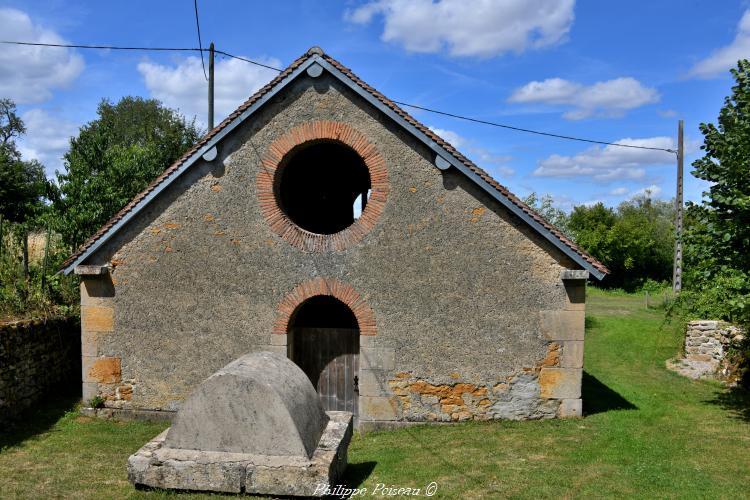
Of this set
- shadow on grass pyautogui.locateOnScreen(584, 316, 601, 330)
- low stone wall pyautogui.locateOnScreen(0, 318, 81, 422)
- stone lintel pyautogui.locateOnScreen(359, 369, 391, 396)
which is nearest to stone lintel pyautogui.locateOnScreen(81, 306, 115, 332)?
low stone wall pyautogui.locateOnScreen(0, 318, 81, 422)

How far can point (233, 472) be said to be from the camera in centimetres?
659

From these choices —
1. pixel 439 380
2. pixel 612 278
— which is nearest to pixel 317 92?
pixel 439 380

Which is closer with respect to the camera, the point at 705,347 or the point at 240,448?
the point at 240,448

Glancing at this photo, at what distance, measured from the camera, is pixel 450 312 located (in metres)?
9.72

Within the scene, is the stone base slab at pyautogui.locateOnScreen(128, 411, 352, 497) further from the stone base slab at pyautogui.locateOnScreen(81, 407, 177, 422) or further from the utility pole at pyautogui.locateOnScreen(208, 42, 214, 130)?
the utility pole at pyautogui.locateOnScreen(208, 42, 214, 130)

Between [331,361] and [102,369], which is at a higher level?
[331,361]

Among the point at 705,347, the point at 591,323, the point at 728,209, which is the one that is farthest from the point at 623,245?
the point at 728,209

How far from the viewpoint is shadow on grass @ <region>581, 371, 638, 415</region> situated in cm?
1069

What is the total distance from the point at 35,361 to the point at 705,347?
51.0 ft

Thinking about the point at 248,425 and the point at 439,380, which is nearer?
the point at 248,425

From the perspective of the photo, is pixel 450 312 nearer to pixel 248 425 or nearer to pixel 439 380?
pixel 439 380

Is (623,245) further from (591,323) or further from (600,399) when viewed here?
(600,399)

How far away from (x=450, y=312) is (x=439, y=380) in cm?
119

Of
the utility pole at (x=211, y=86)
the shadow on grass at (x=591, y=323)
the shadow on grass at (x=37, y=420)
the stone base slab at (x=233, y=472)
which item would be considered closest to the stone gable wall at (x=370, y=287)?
the shadow on grass at (x=37, y=420)
